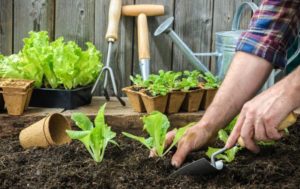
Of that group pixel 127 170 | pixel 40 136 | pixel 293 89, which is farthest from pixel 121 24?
pixel 293 89

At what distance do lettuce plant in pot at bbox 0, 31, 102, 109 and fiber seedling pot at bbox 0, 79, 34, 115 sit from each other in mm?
116

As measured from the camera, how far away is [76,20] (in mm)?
2852

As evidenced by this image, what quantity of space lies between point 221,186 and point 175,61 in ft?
4.57

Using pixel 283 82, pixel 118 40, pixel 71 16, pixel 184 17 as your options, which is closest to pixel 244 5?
pixel 184 17

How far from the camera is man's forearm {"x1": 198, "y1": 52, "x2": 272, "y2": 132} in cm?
177

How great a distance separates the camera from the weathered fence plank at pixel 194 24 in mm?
2852

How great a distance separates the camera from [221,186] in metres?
1.59

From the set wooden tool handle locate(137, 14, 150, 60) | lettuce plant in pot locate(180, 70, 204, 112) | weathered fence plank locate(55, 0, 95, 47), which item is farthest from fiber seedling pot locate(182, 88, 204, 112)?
weathered fence plank locate(55, 0, 95, 47)

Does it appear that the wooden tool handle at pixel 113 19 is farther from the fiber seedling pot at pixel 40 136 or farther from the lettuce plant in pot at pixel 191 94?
the fiber seedling pot at pixel 40 136

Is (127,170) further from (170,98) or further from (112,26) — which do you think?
(112,26)

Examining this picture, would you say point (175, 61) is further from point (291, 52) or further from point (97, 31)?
point (291, 52)

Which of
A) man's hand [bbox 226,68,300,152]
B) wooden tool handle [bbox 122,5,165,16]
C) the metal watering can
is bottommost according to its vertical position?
man's hand [bbox 226,68,300,152]

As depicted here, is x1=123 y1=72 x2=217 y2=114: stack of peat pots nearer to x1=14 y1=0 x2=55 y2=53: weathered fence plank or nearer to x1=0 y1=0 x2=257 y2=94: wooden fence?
x1=0 y1=0 x2=257 y2=94: wooden fence

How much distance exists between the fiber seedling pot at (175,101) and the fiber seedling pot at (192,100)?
0.03 meters
